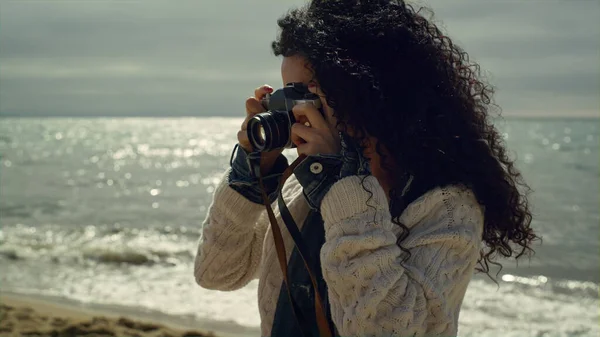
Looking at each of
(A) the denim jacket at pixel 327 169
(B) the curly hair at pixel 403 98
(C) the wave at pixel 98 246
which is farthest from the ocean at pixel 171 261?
(A) the denim jacket at pixel 327 169

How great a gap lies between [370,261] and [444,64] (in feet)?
1.54

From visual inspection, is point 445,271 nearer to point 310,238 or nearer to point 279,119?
point 310,238

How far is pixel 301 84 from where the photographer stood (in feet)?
4.64

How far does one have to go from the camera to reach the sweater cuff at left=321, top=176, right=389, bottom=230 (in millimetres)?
1268

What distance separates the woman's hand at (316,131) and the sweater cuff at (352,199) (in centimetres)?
9

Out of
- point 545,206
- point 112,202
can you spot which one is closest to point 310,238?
point 545,206

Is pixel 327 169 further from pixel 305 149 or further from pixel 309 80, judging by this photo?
pixel 309 80

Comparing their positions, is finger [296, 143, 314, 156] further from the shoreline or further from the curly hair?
the shoreline

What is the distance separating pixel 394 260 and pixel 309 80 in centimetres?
44

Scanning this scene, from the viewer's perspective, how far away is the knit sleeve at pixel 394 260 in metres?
1.22

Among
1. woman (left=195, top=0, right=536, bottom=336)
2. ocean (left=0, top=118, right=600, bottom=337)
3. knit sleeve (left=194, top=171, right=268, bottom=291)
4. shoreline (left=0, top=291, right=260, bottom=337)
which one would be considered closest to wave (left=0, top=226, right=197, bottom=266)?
ocean (left=0, top=118, right=600, bottom=337)

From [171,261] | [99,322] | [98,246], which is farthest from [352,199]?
[98,246]

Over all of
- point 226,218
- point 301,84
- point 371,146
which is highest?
point 301,84

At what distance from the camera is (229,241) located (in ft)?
5.49
